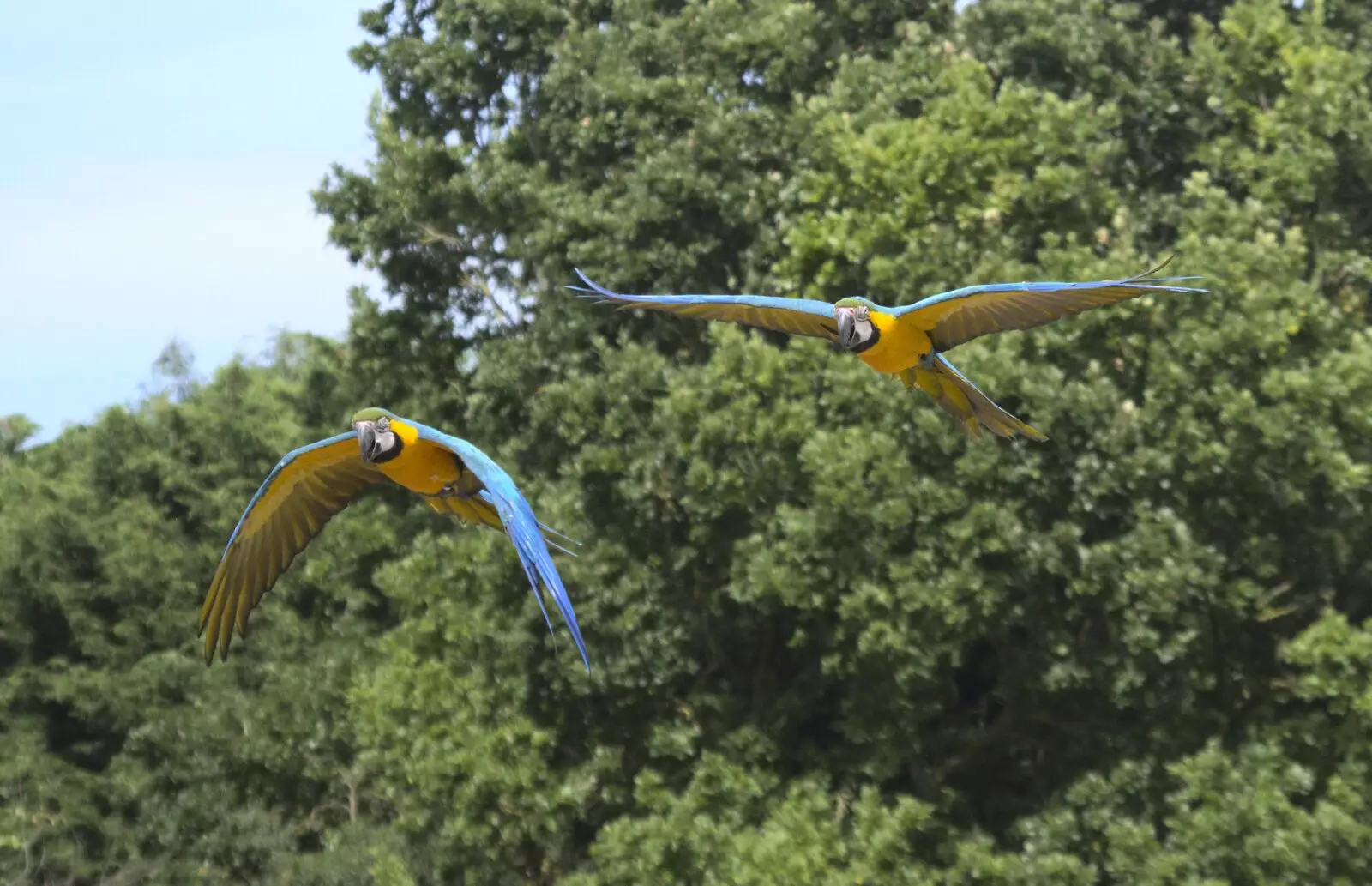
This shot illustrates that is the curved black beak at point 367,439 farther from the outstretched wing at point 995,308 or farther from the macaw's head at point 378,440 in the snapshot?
the outstretched wing at point 995,308

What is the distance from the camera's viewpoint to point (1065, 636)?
38.1 ft

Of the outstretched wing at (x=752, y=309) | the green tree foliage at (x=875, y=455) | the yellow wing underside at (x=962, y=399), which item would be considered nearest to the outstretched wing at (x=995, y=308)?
the yellow wing underside at (x=962, y=399)

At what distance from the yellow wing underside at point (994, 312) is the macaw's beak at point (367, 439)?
5.73 ft

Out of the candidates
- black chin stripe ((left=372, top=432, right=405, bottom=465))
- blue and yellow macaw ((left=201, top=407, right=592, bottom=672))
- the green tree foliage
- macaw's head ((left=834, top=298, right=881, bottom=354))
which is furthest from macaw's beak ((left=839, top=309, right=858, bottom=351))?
the green tree foliage

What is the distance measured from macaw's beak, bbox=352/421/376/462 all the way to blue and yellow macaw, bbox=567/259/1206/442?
33.1 inches

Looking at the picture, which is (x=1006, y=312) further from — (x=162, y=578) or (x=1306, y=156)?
(x=162, y=578)

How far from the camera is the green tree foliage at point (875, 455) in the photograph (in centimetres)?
1091

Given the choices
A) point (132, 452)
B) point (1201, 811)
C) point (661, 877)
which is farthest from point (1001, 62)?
point (132, 452)

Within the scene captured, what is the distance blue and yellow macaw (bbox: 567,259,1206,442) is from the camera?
198 inches

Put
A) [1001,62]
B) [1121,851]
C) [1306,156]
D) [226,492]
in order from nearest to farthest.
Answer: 1. [1121,851]
2. [1306,156]
3. [1001,62]
4. [226,492]

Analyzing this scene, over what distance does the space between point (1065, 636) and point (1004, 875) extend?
1.75 m

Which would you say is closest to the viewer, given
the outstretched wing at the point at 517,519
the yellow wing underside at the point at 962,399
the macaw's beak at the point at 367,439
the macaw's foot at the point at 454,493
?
the outstretched wing at the point at 517,519

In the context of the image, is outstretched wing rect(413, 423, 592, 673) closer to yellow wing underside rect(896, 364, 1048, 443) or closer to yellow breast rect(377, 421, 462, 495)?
yellow breast rect(377, 421, 462, 495)

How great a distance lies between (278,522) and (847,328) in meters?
2.09
